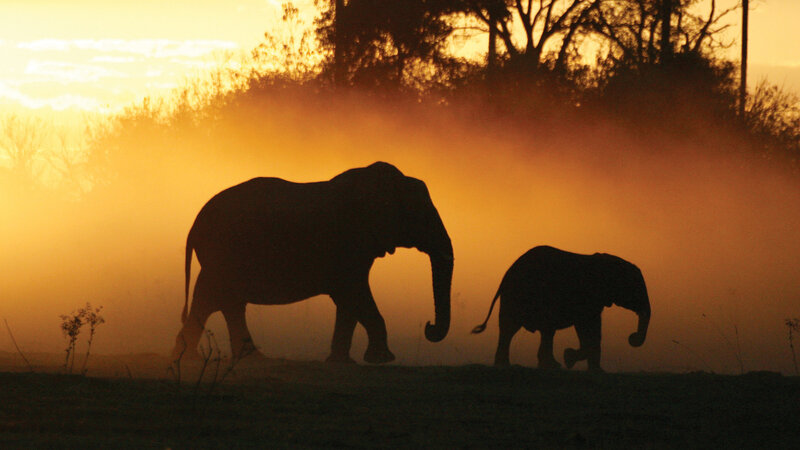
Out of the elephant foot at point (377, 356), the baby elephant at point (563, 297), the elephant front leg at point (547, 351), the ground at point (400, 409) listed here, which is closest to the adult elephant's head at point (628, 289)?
the baby elephant at point (563, 297)

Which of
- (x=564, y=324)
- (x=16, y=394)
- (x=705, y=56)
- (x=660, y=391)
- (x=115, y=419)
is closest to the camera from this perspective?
(x=115, y=419)

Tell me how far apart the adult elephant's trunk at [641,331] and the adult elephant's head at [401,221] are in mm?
2418

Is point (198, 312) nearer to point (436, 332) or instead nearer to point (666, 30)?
point (436, 332)

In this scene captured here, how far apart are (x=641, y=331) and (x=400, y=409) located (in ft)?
23.1

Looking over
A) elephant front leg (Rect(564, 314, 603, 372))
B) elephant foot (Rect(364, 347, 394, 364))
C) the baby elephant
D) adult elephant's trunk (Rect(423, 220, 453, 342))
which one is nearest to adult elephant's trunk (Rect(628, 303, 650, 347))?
the baby elephant

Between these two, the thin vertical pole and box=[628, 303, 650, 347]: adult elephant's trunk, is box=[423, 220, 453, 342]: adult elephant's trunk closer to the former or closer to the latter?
box=[628, 303, 650, 347]: adult elephant's trunk

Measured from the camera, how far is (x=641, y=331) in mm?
17672

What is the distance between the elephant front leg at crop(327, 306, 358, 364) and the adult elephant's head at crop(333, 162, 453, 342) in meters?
0.80

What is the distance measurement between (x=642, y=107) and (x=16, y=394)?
25.1 meters

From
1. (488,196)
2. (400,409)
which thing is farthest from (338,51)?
(400,409)

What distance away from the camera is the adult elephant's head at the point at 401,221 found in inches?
657

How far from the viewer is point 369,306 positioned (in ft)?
53.8

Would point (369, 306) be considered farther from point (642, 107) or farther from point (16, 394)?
point (642, 107)

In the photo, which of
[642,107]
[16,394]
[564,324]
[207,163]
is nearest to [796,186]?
[642,107]
